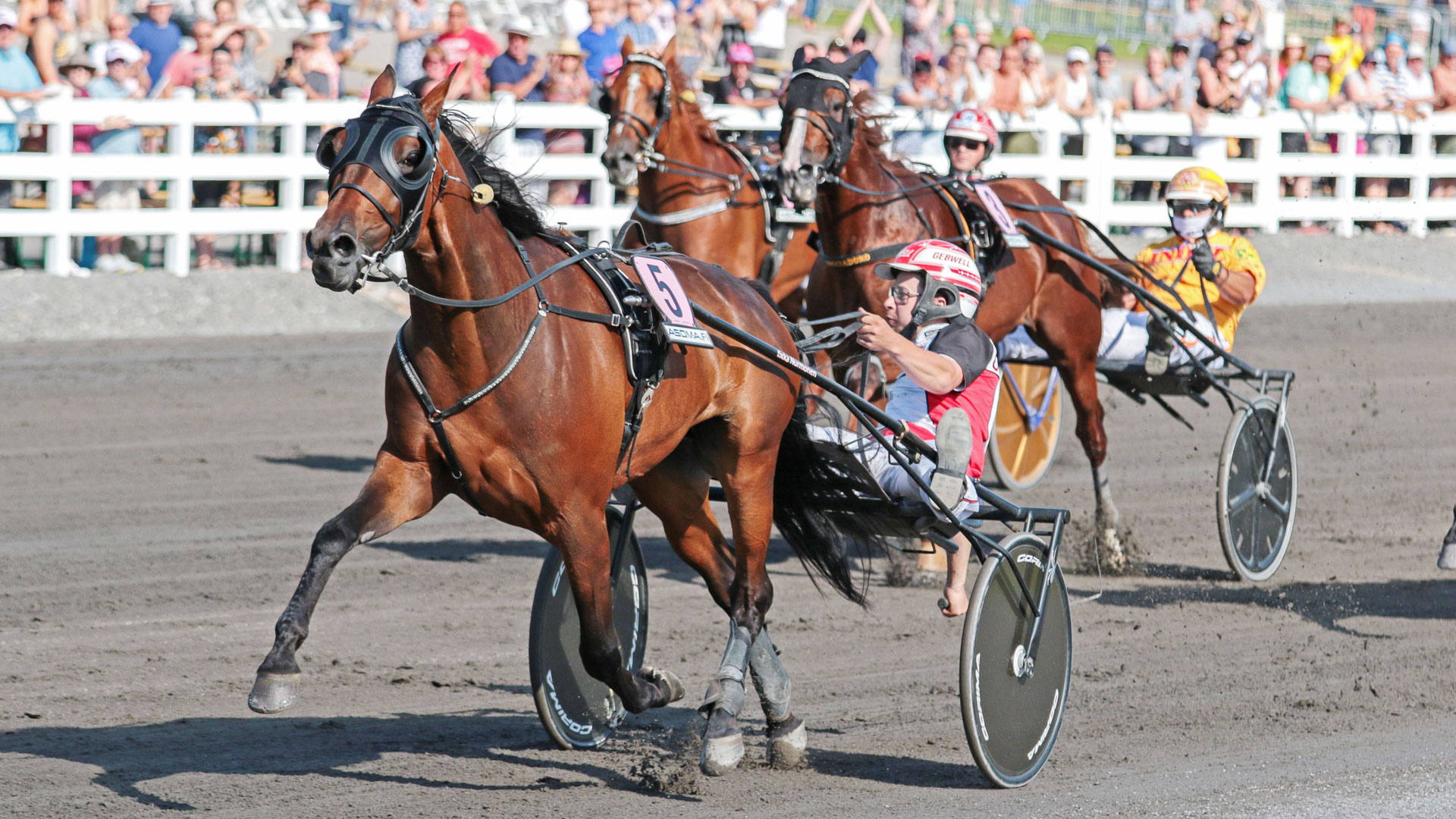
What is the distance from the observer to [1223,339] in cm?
842

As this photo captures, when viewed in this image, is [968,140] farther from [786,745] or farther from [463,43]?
[463,43]

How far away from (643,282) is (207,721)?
6.19 ft

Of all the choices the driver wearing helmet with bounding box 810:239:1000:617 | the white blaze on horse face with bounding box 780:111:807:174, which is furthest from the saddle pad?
the driver wearing helmet with bounding box 810:239:1000:617

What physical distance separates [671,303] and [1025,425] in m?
4.80

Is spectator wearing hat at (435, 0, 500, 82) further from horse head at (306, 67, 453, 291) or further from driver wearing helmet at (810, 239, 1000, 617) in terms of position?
horse head at (306, 67, 453, 291)

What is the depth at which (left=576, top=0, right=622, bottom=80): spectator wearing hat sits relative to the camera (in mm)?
14961

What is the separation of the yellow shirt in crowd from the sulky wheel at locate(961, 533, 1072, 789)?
359 centimetres

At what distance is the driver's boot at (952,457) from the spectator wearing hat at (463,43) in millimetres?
8609

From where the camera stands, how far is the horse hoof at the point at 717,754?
4.78 meters

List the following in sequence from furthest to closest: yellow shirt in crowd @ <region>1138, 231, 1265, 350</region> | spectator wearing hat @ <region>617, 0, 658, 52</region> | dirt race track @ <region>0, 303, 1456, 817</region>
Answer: spectator wearing hat @ <region>617, 0, 658, 52</region> → yellow shirt in crowd @ <region>1138, 231, 1265, 350</region> → dirt race track @ <region>0, 303, 1456, 817</region>

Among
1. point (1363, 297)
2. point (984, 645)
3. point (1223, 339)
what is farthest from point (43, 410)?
point (1363, 297)

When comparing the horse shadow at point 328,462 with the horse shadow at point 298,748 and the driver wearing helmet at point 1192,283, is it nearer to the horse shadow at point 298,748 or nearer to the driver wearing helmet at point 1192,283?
the driver wearing helmet at point 1192,283

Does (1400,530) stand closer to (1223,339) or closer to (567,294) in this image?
(1223,339)

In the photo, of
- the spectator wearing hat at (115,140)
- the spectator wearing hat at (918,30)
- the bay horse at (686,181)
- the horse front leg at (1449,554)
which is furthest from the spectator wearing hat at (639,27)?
the horse front leg at (1449,554)
